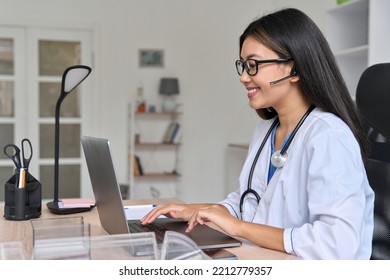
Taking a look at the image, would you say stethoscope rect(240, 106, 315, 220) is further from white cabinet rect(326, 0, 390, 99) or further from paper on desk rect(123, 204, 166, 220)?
white cabinet rect(326, 0, 390, 99)

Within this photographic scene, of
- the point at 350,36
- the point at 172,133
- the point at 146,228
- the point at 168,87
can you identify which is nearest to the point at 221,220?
the point at 146,228

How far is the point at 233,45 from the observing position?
504 cm

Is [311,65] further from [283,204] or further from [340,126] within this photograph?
[283,204]

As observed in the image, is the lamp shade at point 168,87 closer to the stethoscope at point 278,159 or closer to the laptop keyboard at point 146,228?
the stethoscope at point 278,159

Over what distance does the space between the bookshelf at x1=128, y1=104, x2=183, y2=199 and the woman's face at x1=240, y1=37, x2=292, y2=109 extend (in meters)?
3.45

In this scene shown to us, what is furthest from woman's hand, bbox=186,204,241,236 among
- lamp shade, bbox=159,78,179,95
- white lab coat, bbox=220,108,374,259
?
lamp shade, bbox=159,78,179,95

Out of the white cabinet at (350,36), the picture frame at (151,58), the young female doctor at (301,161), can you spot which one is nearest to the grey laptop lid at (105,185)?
the young female doctor at (301,161)

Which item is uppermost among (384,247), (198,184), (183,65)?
(183,65)

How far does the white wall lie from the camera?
4668 mm

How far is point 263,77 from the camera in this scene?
1.23 metres

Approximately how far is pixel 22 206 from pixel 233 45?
12.7 ft

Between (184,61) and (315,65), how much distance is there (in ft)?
12.5
